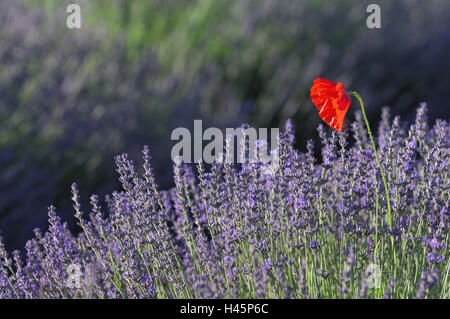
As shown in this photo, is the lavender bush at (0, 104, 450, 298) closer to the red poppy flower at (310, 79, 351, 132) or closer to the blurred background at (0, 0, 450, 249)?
the red poppy flower at (310, 79, 351, 132)

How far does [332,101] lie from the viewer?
1802 millimetres

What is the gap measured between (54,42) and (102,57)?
0.36 meters

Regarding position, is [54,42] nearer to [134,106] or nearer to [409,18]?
[134,106]

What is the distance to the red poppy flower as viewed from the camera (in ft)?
5.84

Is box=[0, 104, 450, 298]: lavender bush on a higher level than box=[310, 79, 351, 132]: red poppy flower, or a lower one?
lower

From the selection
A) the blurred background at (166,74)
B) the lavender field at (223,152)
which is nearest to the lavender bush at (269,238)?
the lavender field at (223,152)

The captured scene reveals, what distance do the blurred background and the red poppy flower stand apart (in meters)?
1.98

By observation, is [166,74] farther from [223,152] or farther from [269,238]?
[269,238]

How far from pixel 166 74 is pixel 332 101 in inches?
122

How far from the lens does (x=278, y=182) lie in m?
2.03

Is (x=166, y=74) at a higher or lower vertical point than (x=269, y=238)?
higher


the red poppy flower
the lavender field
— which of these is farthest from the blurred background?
the red poppy flower

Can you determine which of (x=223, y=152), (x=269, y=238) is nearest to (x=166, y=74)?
(x=223, y=152)

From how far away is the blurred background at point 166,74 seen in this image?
11.7ft
